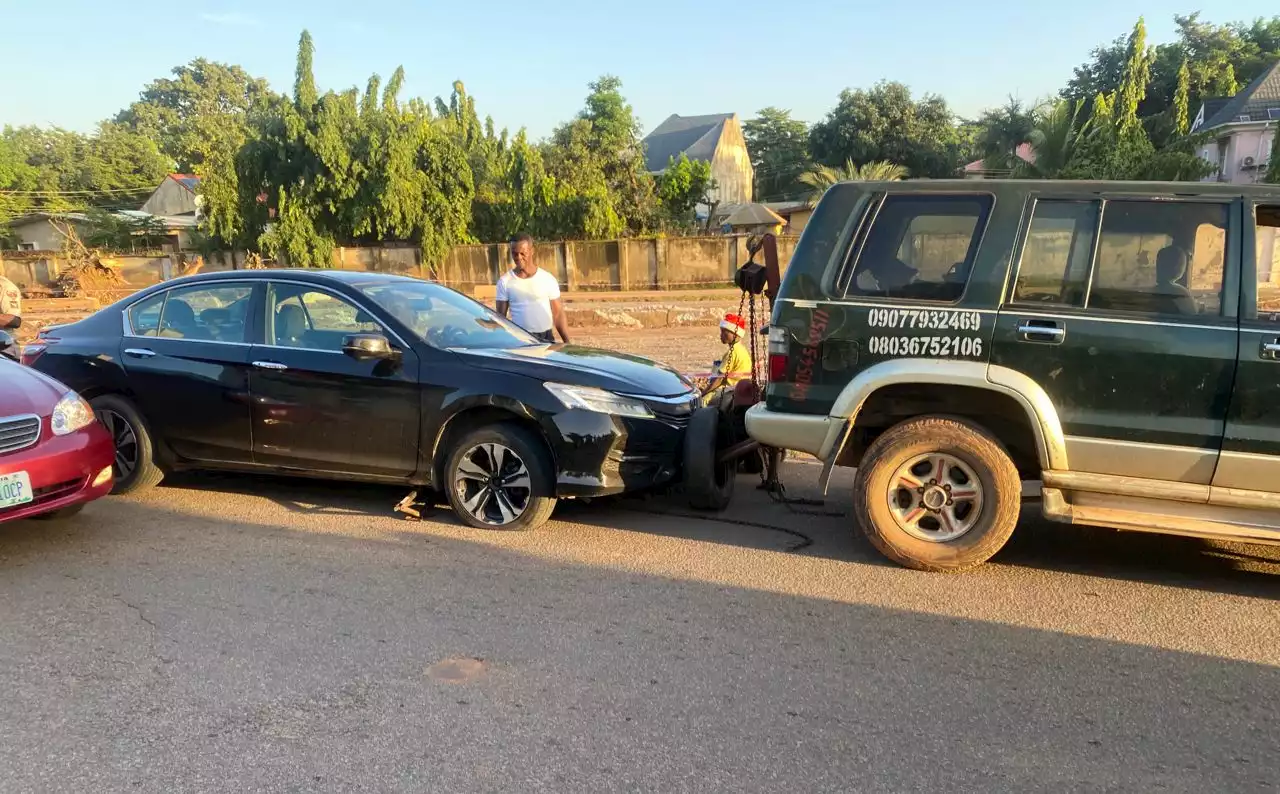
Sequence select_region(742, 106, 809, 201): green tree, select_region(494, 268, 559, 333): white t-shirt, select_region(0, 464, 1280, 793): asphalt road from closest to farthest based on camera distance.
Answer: select_region(0, 464, 1280, 793): asphalt road, select_region(494, 268, 559, 333): white t-shirt, select_region(742, 106, 809, 201): green tree

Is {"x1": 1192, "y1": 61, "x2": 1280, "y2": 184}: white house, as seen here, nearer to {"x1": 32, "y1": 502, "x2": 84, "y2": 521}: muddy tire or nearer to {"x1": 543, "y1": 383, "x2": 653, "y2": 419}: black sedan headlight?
{"x1": 543, "y1": 383, "x2": 653, "y2": 419}: black sedan headlight

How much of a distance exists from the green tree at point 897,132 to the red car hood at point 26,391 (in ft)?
173

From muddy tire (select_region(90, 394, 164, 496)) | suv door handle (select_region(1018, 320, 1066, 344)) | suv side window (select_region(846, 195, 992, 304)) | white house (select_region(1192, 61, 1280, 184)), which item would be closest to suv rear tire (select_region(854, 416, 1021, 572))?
suv door handle (select_region(1018, 320, 1066, 344))

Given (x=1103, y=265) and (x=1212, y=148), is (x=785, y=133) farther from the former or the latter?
(x=1103, y=265)

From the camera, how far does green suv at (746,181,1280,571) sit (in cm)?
411

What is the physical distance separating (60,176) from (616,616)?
83976mm

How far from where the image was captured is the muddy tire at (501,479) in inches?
207

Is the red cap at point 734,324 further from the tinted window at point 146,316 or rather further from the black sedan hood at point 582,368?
the tinted window at point 146,316

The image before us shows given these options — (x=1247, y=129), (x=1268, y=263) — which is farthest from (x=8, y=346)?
(x=1247, y=129)

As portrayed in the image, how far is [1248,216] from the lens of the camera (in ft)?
13.6

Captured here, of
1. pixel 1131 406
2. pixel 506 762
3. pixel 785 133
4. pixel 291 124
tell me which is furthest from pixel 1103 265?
pixel 785 133

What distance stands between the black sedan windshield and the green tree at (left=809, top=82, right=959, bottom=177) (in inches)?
1995

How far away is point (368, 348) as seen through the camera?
5371 millimetres

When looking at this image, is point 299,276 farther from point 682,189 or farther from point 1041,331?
point 682,189
